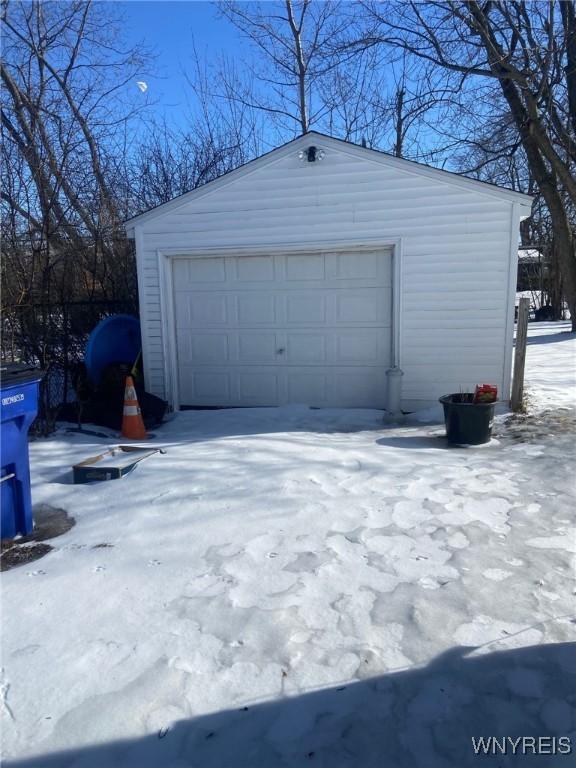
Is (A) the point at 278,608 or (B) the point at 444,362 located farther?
(B) the point at 444,362

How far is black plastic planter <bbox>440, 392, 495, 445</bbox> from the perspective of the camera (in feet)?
18.8

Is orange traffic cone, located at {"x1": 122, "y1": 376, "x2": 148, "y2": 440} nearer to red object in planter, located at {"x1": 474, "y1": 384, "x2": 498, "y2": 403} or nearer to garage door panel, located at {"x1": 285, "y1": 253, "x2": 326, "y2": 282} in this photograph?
garage door panel, located at {"x1": 285, "y1": 253, "x2": 326, "y2": 282}

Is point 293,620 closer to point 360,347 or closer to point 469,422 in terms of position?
point 469,422

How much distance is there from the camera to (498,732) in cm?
196

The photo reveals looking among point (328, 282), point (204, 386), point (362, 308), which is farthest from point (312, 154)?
point (204, 386)

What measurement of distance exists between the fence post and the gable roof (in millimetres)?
1304

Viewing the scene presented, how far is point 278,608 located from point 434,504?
1.79 m

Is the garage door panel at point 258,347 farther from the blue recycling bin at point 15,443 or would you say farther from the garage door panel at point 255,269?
the blue recycling bin at point 15,443

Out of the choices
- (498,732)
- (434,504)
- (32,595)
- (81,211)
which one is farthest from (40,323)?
(498,732)

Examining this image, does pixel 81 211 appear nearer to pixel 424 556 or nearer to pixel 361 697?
pixel 424 556

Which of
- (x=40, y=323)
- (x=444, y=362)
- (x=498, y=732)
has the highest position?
(x=40, y=323)

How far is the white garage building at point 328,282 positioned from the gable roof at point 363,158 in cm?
2

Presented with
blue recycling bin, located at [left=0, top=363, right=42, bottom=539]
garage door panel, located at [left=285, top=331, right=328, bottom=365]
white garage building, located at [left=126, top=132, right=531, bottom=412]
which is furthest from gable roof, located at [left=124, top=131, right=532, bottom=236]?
blue recycling bin, located at [left=0, top=363, right=42, bottom=539]

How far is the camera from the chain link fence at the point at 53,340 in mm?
6887
